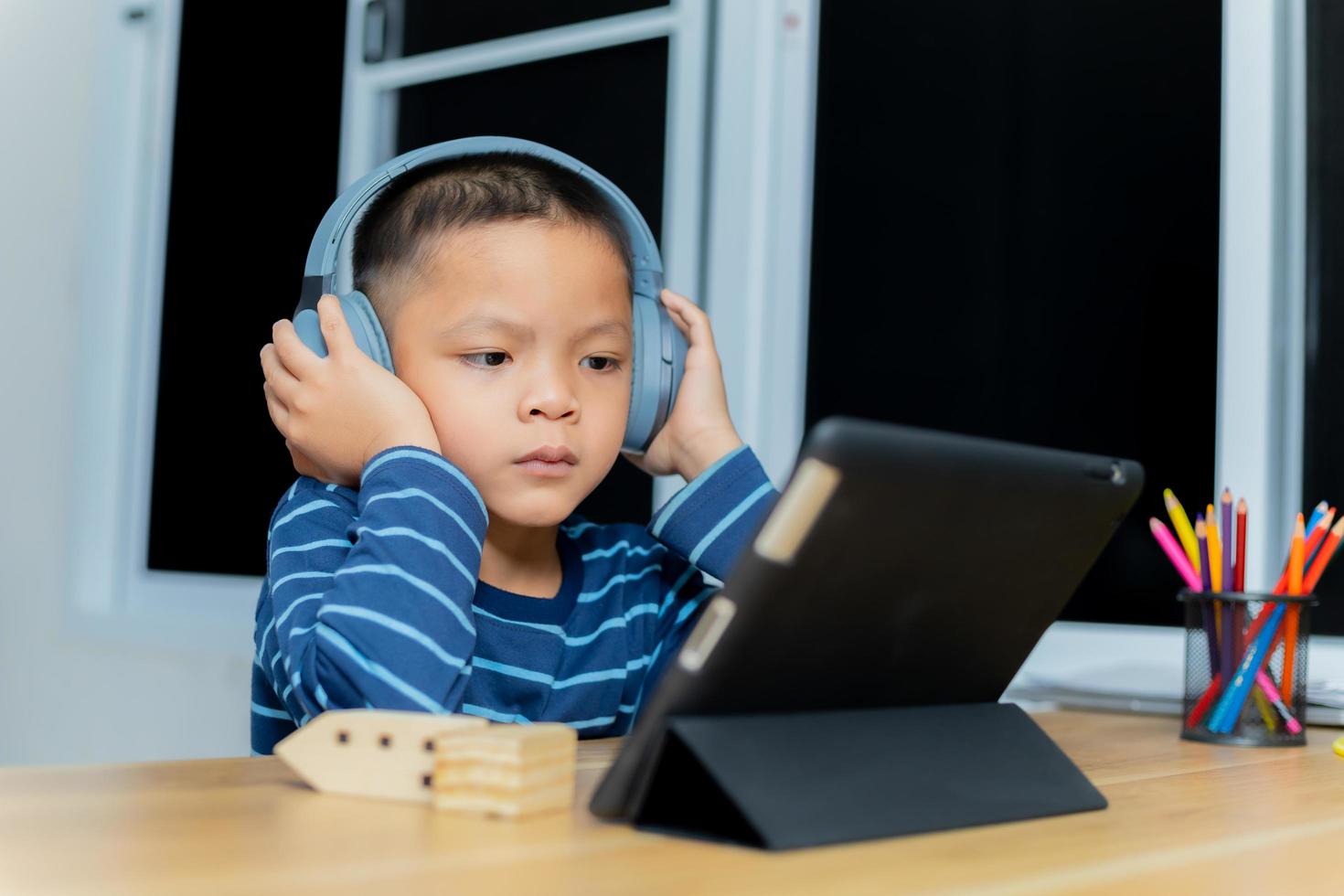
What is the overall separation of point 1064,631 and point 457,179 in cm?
87

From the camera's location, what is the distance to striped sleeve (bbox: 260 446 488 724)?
744 millimetres

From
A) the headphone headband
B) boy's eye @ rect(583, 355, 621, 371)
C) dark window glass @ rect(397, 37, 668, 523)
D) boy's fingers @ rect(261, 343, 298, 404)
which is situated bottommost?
boy's fingers @ rect(261, 343, 298, 404)

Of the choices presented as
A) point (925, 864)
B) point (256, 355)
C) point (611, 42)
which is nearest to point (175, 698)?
point (256, 355)

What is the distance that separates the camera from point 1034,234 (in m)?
1.58

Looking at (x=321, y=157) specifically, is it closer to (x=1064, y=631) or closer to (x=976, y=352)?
(x=976, y=352)

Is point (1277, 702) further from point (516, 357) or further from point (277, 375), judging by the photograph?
point (277, 375)

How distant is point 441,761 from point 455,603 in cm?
24

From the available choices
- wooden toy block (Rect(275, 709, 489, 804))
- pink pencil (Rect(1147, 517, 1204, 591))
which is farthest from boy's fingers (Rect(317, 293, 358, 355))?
pink pencil (Rect(1147, 517, 1204, 591))

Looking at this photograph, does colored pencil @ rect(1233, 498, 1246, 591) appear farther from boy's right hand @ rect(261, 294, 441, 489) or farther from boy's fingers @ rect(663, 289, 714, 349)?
boy's right hand @ rect(261, 294, 441, 489)

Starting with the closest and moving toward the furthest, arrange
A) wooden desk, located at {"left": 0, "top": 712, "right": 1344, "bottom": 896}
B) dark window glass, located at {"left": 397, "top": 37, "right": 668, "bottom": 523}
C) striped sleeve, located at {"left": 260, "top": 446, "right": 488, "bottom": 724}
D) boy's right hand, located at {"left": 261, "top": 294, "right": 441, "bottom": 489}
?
wooden desk, located at {"left": 0, "top": 712, "right": 1344, "bottom": 896} < striped sleeve, located at {"left": 260, "top": 446, "right": 488, "bottom": 724} < boy's right hand, located at {"left": 261, "top": 294, "right": 441, "bottom": 489} < dark window glass, located at {"left": 397, "top": 37, "right": 668, "bottom": 523}

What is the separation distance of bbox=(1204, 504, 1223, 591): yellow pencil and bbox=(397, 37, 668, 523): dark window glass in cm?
91

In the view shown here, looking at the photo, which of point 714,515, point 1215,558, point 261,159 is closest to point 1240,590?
point 1215,558

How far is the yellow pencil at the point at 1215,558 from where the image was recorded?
1068 millimetres

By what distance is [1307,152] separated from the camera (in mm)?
1419
